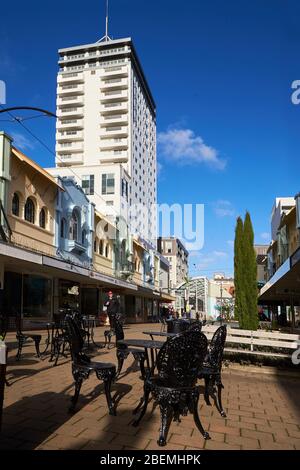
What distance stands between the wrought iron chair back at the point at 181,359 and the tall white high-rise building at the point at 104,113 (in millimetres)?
65183

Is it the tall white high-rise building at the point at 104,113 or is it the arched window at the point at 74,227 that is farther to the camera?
the tall white high-rise building at the point at 104,113

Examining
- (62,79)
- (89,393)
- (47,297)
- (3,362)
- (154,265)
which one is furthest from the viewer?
(62,79)

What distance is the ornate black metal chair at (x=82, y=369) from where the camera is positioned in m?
4.72

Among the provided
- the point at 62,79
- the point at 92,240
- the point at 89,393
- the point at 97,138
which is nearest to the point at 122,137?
the point at 97,138

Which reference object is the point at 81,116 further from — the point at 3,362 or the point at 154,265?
the point at 3,362

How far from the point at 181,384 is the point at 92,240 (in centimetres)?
2590

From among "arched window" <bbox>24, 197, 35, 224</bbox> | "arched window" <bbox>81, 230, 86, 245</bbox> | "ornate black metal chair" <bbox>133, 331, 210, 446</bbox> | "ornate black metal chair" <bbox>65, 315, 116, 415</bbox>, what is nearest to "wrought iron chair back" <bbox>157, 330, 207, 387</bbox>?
"ornate black metal chair" <bbox>133, 331, 210, 446</bbox>

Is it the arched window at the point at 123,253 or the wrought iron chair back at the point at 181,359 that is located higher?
the arched window at the point at 123,253

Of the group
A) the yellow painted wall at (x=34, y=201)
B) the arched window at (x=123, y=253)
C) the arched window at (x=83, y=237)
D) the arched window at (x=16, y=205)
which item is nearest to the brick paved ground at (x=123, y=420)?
the yellow painted wall at (x=34, y=201)

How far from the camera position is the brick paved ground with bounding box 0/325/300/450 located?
3867mm

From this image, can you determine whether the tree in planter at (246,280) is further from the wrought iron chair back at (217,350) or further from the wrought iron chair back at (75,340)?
the wrought iron chair back at (75,340)

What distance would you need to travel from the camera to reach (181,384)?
4.11m

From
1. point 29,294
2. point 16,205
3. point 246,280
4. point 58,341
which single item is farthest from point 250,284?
point 29,294

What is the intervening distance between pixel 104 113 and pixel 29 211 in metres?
57.9
